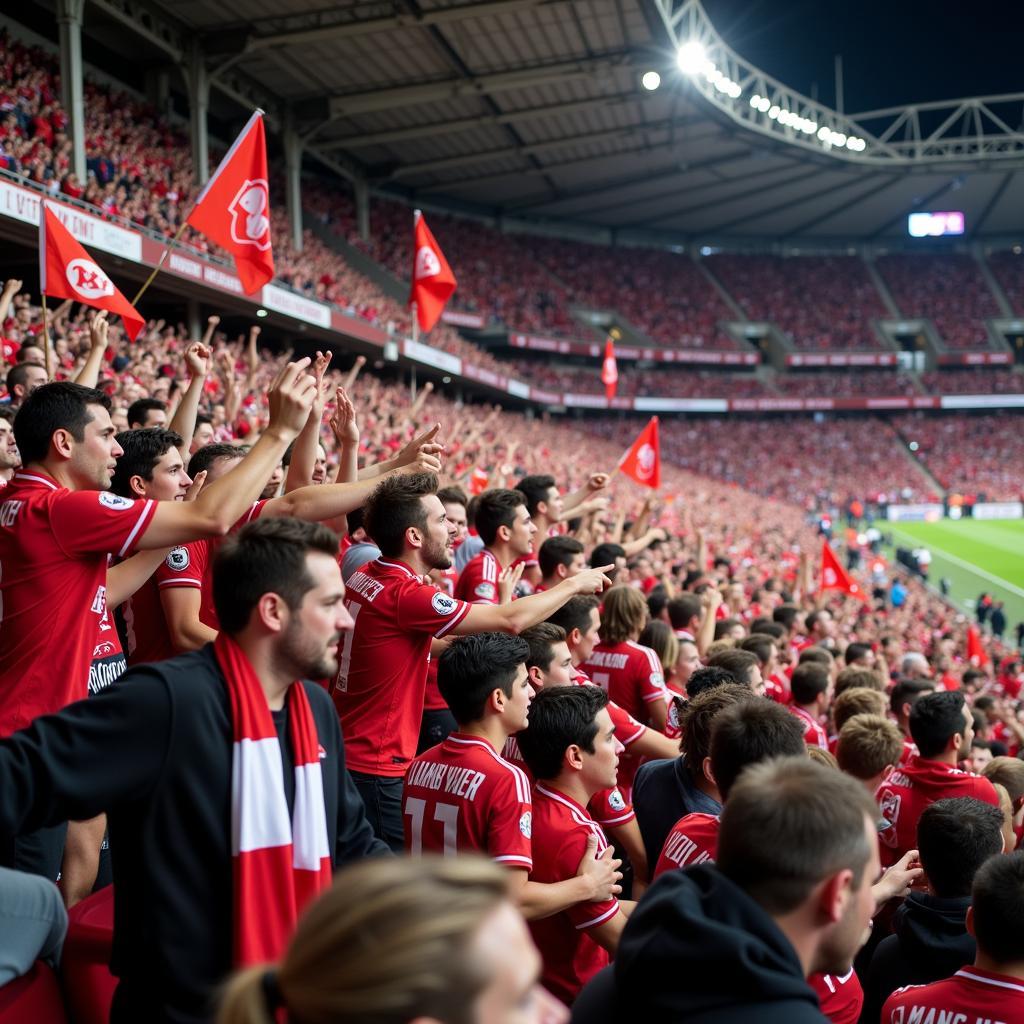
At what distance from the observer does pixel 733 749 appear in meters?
3.28

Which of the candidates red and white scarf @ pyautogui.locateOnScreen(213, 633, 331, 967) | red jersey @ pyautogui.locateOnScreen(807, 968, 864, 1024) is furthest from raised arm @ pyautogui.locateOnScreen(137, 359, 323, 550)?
red jersey @ pyautogui.locateOnScreen(807, 968, 864, 1024)

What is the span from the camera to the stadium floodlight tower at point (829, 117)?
2931 cm

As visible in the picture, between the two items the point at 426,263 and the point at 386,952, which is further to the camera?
the point at 426,263

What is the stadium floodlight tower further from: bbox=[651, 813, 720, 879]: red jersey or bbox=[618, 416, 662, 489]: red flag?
bbox=[651, 813, 720, 879]: red jersey

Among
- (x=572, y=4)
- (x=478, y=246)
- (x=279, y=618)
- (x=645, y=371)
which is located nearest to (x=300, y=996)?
(x=279, y=618)

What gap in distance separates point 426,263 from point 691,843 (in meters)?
10.6

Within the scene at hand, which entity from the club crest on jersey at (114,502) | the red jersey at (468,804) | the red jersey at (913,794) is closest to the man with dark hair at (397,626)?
the red jersey at (468,804)

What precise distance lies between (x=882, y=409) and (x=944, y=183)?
1155cm

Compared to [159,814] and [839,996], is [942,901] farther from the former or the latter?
[159,814]

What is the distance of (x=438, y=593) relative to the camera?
405 cm

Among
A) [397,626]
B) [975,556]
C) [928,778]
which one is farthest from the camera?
[975,556]

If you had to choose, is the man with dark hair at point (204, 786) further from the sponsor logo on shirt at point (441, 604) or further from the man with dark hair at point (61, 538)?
the sponsor logo on shirt at point (441, 604)

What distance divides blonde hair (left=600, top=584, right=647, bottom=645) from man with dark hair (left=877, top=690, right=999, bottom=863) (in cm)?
158

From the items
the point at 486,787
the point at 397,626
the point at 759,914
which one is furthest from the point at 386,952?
the point at 397,626
